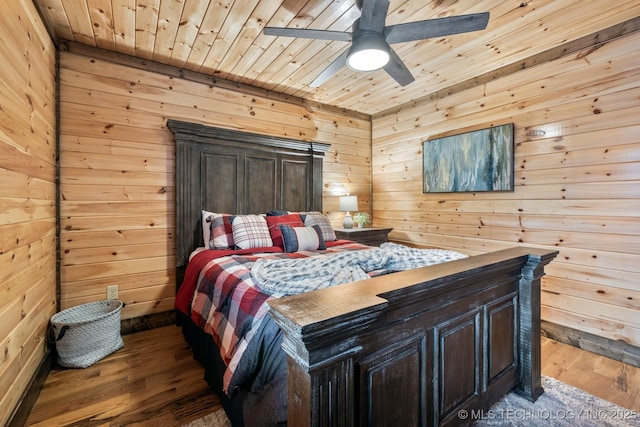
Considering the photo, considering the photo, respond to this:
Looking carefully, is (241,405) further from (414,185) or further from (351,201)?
(414,185)

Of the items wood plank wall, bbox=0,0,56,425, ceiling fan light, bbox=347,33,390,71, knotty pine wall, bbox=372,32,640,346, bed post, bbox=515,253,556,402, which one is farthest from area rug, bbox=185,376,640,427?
ceiling fan light, bbox=347,33,390,71

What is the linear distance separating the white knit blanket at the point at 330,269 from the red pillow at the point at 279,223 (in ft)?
3.28

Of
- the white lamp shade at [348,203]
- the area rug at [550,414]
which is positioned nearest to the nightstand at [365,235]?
the white lamp shade at [348,203]

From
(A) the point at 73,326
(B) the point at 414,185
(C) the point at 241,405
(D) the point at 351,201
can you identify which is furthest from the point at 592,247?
(A) the point at 73,326

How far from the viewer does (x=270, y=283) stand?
4.42 ft

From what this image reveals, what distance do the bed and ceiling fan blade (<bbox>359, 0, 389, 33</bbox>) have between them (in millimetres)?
1316

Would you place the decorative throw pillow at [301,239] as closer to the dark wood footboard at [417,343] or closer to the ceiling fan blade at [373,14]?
the dark wood footboard at [417,343]

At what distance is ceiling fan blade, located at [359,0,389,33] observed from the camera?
5.09 ft

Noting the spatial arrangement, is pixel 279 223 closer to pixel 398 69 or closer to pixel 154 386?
pixel 154 386

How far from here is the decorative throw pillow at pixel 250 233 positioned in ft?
8.49

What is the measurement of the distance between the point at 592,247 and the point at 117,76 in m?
4.22

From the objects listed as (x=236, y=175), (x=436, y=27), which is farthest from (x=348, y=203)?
(x=436, y=27)

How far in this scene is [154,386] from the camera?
1.87 m

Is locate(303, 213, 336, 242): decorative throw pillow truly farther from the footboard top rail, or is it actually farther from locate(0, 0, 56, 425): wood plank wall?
locate(0, 0, 56, 425): wood plank wall
